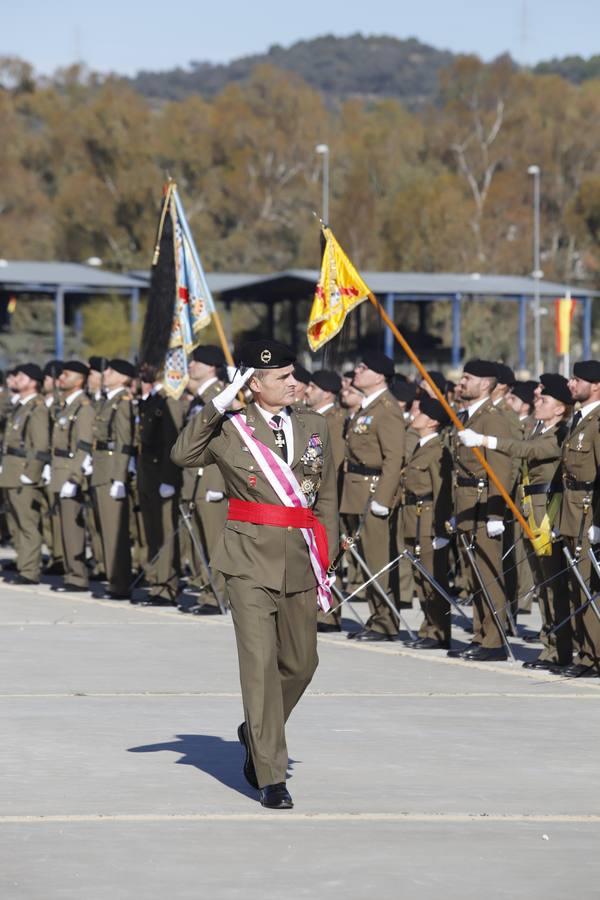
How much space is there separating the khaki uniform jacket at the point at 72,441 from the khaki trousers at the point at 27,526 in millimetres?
738

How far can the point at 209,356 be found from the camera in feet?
46.7

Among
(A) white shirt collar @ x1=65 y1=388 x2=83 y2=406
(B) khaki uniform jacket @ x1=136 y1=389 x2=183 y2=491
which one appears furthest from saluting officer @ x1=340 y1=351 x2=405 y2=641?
(A) white shirt collar @ x1=65 y1=388 x2=83 y2=406

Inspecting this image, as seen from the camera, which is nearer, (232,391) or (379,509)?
(232,391)

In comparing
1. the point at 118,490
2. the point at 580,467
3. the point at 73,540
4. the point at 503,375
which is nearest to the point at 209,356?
the point at 118,490

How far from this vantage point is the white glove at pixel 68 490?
1585 cm

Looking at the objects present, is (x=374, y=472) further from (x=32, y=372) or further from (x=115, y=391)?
(x=32, y=372)

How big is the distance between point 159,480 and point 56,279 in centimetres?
3476

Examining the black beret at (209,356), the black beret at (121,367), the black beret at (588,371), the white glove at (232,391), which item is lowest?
the black beret at (121,367)

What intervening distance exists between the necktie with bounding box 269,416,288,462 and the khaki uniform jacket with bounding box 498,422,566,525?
379 centimetres

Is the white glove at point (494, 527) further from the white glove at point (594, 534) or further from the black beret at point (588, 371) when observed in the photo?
the black beret at point (588, 371)

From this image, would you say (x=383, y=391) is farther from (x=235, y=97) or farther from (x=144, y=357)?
(x=235, y=97)

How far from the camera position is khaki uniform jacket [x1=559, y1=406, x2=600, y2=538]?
1077 centimetres

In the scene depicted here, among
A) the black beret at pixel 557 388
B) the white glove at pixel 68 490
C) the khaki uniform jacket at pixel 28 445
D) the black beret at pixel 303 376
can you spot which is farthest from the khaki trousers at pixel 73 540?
the black beret at pixel 557 388

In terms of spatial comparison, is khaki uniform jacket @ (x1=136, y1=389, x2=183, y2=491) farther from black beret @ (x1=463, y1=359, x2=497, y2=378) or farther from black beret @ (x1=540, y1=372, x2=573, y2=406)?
black beret @ (x1=540, y1=372, x2=573, y2=406)
